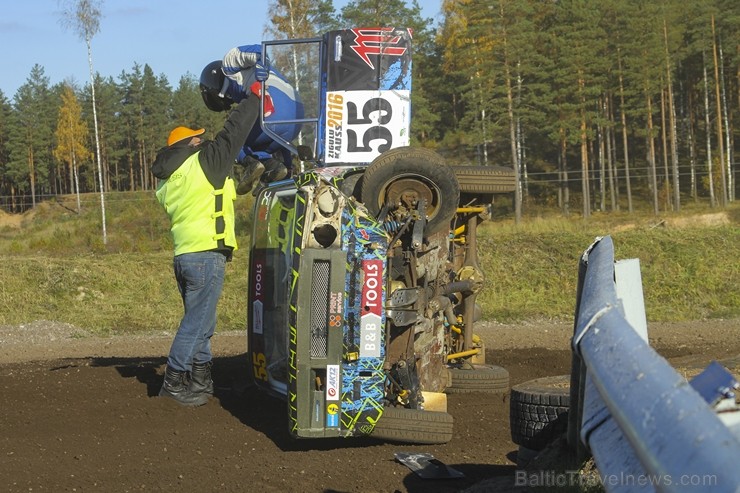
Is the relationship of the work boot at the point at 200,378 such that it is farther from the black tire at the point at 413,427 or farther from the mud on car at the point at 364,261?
the black tire at the point at 413,427

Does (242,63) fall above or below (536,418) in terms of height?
above

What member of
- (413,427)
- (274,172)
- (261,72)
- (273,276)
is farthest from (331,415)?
(261,72)

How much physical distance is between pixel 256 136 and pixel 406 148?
161cm

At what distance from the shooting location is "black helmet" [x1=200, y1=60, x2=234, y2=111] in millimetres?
8305

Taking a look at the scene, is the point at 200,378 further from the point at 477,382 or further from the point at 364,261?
the point at 477,382

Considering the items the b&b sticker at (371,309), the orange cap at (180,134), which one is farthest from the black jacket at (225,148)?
the b&b sticker at (371,309)

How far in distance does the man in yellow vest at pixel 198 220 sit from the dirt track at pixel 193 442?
0.39 metres

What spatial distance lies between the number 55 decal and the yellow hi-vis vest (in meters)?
1.12

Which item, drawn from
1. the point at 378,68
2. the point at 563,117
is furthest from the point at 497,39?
the point at 378,68

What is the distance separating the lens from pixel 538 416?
16.9ft

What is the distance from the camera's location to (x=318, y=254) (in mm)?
6074

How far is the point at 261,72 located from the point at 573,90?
166 feet

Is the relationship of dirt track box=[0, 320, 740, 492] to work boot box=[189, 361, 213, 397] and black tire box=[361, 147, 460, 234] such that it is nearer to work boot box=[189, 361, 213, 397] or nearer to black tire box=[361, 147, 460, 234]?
work boot box=[189, 361, 213, 397]

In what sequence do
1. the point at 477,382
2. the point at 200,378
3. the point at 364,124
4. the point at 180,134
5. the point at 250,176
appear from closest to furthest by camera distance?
the point at 250,176 → the point at 200,378 → the point at 180,134 → the point at 364,124 → the point at 477,382
